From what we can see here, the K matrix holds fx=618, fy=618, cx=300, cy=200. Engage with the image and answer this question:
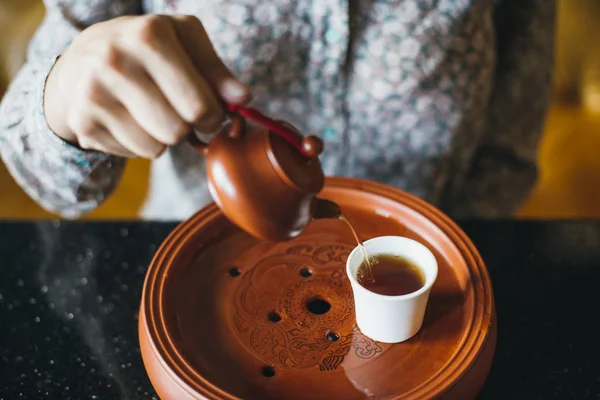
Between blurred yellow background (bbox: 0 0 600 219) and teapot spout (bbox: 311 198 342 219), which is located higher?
teapot spout (bbox: 311 198 342 219)

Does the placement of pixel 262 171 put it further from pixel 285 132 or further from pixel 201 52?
pixel 201 52

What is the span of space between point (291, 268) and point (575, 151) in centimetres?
133

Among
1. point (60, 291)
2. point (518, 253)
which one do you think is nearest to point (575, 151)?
point (518, 253)

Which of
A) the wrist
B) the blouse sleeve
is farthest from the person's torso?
the wrist

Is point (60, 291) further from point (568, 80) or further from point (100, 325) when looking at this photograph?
point (568, 80)

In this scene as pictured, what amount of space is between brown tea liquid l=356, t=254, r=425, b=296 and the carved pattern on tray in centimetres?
4

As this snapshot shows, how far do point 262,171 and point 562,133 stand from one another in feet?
4.97

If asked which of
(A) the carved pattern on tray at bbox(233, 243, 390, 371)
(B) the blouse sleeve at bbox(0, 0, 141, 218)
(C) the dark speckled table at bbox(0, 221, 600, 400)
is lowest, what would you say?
Result: (C) the dark speckled table at bbox(0, 221, 600, 400)

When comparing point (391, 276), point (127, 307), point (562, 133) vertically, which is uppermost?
point (391, 276)

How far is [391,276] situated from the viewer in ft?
2.77

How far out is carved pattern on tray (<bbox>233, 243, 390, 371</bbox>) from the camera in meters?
0.78

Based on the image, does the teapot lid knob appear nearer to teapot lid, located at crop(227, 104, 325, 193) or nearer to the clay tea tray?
teapot lid, located at crop(227, 104, 325, 193)

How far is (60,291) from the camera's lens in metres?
0.97

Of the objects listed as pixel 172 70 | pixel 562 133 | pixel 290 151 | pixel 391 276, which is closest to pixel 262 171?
pixel 290 151
